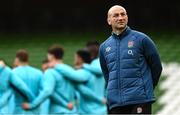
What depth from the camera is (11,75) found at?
431 inches

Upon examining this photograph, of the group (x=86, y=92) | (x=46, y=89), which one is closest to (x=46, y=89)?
(x=46, y=89)

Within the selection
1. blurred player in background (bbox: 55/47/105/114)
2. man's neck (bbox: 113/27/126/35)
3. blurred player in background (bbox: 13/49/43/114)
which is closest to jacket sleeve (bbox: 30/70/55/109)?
blurred player in background (bbox: 13/49/43/114)

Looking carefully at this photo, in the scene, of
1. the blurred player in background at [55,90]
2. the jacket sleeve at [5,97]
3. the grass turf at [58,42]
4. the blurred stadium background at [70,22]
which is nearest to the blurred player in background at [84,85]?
the blurred player in background at [55,90]

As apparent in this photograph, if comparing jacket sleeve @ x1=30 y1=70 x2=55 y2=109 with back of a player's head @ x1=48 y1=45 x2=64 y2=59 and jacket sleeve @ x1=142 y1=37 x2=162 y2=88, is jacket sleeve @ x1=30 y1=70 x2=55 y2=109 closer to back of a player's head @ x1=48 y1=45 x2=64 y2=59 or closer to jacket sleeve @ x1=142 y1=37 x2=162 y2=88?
back of a player's head @ x1=48 y1=45 x2=64 y2=59

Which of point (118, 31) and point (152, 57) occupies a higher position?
point (118, 31)

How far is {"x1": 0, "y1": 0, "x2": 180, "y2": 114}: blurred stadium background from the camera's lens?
77.6 ft

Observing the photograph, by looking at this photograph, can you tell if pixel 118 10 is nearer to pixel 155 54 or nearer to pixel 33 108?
pixel 155 54

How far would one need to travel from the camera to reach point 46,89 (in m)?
11.4

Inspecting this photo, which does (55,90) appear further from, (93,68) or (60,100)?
(93,68)

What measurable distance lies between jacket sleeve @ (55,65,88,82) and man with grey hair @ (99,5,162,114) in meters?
3.76

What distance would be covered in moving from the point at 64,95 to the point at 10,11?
15.7 m

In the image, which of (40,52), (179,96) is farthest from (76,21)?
(179,96)

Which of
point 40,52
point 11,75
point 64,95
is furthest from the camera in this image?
point 40,52

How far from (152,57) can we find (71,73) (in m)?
4.07
